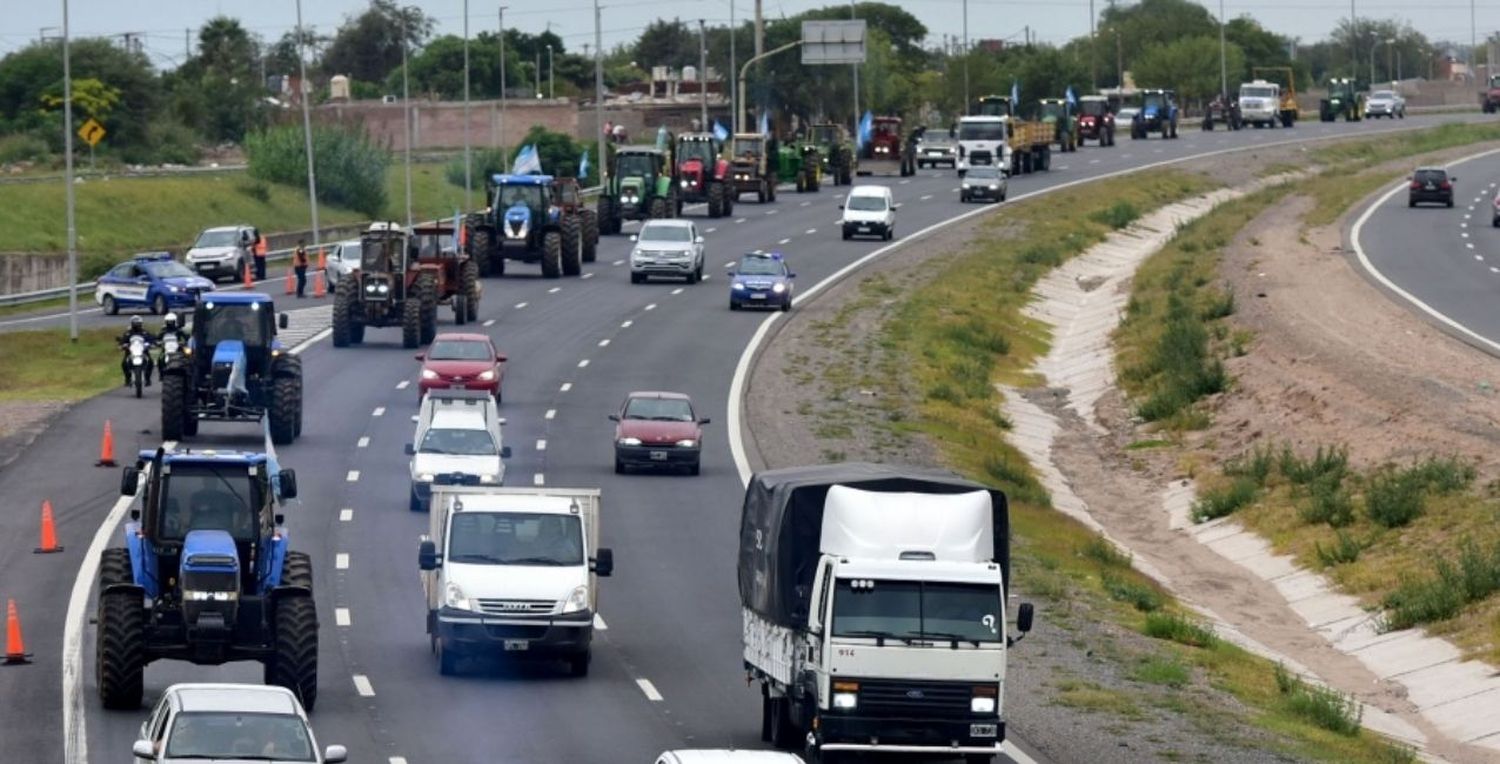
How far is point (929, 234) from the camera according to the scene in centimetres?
10106

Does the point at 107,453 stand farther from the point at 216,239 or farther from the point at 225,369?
the point at 216,239

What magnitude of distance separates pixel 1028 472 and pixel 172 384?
1994 centimetres

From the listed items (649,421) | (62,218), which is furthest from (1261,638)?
(62,218)

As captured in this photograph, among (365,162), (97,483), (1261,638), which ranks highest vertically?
(365,162)

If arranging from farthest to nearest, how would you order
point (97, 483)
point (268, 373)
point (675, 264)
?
1. point (675, 264)
2. point (268, 373)
3. point (97, 483)

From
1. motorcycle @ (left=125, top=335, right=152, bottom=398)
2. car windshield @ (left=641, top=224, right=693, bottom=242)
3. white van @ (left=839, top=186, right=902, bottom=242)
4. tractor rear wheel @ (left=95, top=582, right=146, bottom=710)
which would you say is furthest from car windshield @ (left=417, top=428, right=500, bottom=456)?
white van @ (left=839, top=186, right=902, bottom=242)

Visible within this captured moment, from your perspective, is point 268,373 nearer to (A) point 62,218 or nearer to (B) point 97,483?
(B) point 97,483

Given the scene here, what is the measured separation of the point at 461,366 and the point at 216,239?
111 ft

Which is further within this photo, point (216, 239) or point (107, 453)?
point (216, 239)

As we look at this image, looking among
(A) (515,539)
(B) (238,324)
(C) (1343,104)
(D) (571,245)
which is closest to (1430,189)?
(D) (571,245)

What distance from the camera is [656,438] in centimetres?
5109

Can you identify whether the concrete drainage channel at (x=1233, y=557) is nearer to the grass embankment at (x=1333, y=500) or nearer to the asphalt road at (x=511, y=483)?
the grass embankment at (x=1333, y=500)

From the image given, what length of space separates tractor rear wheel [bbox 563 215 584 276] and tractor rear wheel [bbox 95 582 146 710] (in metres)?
54.5

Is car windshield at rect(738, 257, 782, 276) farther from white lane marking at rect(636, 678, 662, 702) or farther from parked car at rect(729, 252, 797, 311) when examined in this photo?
white lane marking at rect(636, 678, 662, 702)
